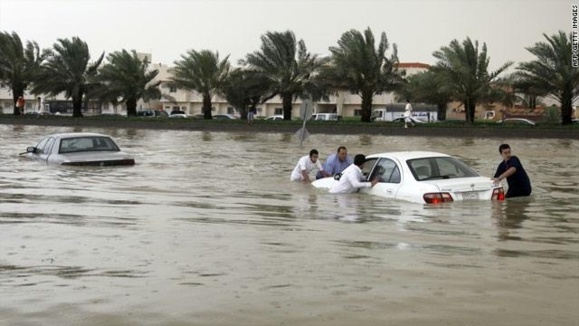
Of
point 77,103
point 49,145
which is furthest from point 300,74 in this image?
point 49,145

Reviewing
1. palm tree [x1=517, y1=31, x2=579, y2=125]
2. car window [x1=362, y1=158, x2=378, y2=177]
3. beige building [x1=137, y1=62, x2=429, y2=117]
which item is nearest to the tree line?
palm tree [x1=517, y1=31, x2=579, y2=125]

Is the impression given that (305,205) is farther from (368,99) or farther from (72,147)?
(368,99)

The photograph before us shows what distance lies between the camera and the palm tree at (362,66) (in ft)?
152

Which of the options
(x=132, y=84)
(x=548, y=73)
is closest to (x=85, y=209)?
(x=548, y=73)

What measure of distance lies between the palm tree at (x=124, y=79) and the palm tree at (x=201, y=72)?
8.75 feet

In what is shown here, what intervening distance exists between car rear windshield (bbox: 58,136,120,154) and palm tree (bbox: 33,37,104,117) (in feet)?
121

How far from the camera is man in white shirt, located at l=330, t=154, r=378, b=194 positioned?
1265cm

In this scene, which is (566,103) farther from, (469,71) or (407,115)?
(407,115)

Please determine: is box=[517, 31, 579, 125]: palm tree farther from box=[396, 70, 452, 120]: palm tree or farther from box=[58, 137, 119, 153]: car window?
box=[58, 137, 119, 153]: car window

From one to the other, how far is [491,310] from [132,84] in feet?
169

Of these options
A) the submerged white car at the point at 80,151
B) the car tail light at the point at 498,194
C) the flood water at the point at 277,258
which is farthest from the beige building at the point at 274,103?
the car tail light at the point at 498,194

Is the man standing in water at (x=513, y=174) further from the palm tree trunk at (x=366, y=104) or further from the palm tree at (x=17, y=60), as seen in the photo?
the palm tree at (x=17, y=60)

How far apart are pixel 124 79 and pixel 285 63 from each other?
12626mm

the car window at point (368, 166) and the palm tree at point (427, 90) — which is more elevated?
the palm tree at point (427, 90)
